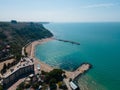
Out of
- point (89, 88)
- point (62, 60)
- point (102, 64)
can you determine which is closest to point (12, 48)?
point (62, 60)

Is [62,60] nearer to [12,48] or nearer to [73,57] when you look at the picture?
[73,57]

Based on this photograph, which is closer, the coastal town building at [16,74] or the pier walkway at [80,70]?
the coastal town building at [16,74]

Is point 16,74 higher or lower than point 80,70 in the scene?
higher

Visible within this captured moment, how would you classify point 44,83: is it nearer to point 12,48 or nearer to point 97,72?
point 97,72

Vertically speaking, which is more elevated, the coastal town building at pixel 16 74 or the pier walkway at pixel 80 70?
the coastal town building at pixel 16 74

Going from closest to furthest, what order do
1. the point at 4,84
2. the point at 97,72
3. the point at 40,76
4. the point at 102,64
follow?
1. the point at 4,84
2. the point at 40,76
3. the point at 97,72
4. the point at 102,64

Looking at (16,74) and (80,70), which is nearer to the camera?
(16,74)

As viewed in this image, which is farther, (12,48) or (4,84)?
A: (12,48)

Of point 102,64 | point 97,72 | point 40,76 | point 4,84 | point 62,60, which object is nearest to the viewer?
point 4,84

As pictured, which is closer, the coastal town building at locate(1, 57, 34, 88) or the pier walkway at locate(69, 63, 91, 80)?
the coastal town building at locate(1, 57, 34, 88)

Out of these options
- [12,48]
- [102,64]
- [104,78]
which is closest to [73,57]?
[102,64]

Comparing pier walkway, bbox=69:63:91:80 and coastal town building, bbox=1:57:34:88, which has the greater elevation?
coastal town building, bbox=1:57:34:88
